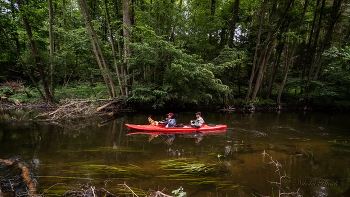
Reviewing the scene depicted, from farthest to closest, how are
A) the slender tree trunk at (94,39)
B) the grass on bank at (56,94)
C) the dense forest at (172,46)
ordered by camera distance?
1. the grass on bank at (56,94)
2. the dense forest at (172,46)
3. the slender tree trunk at (94,39)

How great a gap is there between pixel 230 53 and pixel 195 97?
3.46 metres

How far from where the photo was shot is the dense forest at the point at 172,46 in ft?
34.4

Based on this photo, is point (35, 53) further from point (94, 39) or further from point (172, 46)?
point (172, 46)

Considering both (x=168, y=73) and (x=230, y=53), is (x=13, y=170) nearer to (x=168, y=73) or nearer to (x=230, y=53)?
(x=168, y=73)

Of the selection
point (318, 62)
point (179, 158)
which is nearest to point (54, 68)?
point (179, 158)

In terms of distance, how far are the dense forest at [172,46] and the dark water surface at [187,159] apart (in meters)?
4.05

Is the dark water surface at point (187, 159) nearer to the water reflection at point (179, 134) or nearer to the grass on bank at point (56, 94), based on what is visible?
the water reflection at point (179, 134)

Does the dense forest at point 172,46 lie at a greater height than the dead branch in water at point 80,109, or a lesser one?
greater

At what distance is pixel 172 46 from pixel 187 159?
21.7 feet

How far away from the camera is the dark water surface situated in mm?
3699

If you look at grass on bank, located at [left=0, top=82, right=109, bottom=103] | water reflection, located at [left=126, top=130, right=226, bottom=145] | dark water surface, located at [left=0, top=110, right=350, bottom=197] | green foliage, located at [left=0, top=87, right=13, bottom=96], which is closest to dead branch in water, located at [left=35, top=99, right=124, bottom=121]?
dark water surface, located at [left=0, top=110, right=350, bottom=197]

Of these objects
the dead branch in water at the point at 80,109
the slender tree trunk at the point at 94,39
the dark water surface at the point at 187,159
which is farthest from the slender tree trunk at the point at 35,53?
the dark water surface at the point at 187,159

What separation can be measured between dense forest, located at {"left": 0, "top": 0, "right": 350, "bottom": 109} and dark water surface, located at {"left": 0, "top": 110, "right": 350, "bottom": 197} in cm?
405

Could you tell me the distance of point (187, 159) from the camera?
5.03 m
